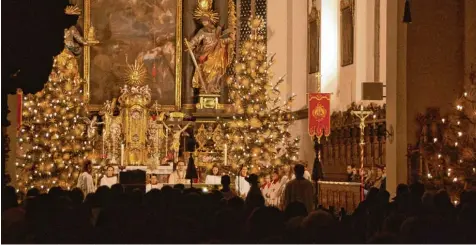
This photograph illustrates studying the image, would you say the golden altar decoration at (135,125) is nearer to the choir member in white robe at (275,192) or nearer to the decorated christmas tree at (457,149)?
the choir member in white robe at (275,192)

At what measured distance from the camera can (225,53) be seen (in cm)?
4559

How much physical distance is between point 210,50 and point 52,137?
11516mm

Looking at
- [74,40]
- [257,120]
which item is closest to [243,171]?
[257,120]

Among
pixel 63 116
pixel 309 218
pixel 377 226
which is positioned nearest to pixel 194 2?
pixel 63 116

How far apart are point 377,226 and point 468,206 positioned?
1.21 m

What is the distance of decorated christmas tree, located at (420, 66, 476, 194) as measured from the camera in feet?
71.8

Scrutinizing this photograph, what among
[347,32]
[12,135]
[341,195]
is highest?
[347,32]

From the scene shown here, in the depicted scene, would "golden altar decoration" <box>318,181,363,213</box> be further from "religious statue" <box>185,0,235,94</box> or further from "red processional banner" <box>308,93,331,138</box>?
"religious statue" <box>185,0,235,94</box>

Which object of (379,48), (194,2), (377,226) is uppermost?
(194,2)

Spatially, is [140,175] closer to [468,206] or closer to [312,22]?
[468,206]

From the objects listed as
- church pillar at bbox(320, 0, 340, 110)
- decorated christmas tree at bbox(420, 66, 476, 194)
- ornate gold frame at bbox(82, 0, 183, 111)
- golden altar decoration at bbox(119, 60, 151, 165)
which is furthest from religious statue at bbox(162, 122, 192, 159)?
decorated christmas tree at bbox(420, 66, 476, 194)

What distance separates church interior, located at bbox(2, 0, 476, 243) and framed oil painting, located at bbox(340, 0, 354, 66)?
69 mm

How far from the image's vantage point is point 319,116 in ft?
121

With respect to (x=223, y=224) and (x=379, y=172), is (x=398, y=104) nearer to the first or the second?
(x=379, y=172)
